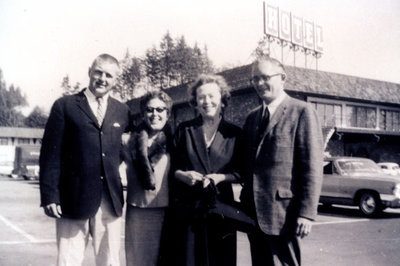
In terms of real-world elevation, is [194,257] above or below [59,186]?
below

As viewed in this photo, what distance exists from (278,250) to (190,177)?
0.70 m

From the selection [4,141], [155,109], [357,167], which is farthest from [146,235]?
[4,141]

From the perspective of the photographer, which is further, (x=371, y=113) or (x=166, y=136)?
(x=371, y=113)

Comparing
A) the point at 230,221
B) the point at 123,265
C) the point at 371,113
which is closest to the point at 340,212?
the point at 123,265

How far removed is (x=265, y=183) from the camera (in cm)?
246

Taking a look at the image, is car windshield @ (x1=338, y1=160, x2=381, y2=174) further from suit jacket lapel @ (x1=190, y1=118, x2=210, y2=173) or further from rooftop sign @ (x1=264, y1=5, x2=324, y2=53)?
rooftop sign @ (x1=264, y1=5, x2=324, y2=53)

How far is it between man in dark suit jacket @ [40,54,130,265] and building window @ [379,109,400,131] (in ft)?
78.5

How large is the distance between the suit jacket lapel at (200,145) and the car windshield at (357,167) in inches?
315

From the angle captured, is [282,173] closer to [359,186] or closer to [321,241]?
[321,241]

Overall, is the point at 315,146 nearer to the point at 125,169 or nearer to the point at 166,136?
the point at 166,136

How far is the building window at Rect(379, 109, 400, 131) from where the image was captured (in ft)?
78.8

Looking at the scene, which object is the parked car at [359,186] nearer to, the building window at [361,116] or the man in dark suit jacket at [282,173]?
the man in dark suit jacket at [282,173]

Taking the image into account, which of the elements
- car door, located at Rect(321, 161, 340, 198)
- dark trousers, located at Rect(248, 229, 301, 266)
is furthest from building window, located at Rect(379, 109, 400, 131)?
dark trousers, located at Rect(248, 229, 301, 266)

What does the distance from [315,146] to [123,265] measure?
313cm
